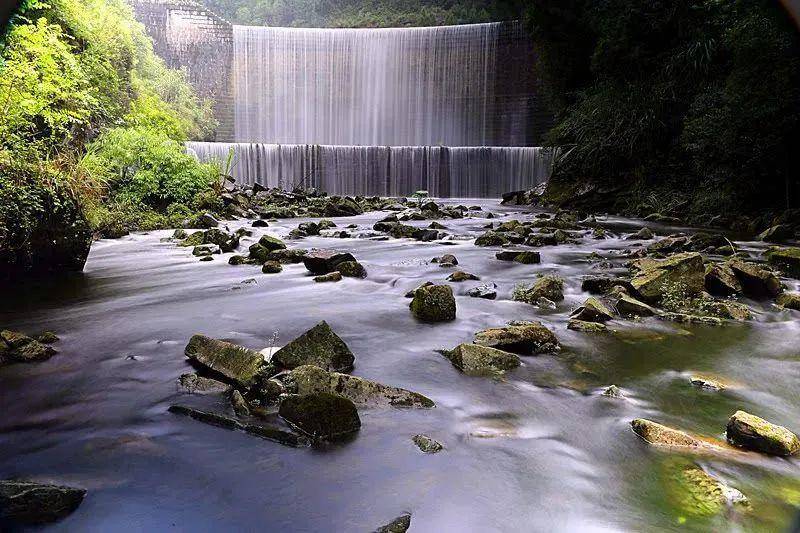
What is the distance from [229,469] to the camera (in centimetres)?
245

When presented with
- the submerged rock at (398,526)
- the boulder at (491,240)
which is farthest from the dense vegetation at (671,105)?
the submerged rock at (398,526)

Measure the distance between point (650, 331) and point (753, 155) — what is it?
918 cm

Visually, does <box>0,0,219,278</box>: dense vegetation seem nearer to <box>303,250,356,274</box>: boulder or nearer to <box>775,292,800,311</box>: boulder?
<box>303,250,356,274</box>: boulder

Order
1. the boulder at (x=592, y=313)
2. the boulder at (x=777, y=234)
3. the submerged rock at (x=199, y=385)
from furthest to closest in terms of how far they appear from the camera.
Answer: the boulder at (x=777, y=234), the boulder at (x=592, y=313), the submerged rock at (x=199, y=385)

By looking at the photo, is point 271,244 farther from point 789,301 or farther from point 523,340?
point 789,301

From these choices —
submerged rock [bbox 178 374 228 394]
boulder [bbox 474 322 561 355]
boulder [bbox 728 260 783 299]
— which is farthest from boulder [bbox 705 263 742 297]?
submerged rock [bbox 178 374 228 394]

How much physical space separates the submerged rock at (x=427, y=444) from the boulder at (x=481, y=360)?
102 cm

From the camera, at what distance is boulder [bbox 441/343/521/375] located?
12.3ft

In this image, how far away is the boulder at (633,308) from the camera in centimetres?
514

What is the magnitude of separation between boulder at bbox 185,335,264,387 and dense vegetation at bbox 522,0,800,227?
34.6ft

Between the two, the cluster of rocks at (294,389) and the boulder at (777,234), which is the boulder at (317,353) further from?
the boulder at (777,234)

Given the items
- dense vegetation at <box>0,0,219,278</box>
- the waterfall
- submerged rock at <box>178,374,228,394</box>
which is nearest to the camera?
submerged rock at <box>178,374,228,394</box>

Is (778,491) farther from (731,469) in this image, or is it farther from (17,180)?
(17,180)

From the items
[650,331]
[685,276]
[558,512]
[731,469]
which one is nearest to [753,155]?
[685,276]
